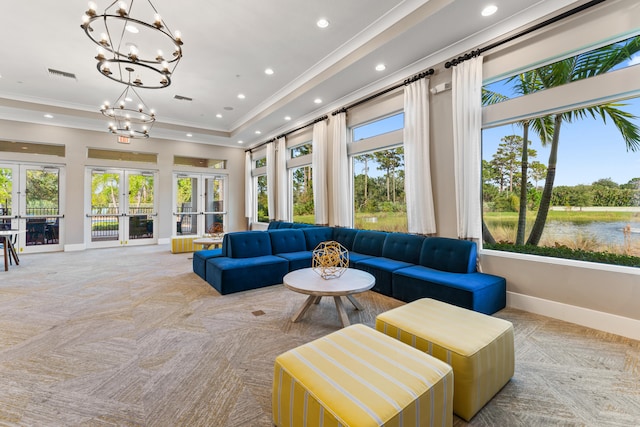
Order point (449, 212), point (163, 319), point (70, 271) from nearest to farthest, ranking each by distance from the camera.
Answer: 1. point (163, 319)
2. point (449, 212)
3. point (70, 271)

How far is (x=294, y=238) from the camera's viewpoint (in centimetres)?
529

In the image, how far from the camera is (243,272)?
4098 millimetres

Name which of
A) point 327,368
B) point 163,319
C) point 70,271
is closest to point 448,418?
point 327,368

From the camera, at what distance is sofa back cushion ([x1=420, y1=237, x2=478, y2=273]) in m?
3.58

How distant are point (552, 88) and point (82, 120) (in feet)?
32.0

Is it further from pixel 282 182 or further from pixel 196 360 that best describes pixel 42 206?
pixel 196 360

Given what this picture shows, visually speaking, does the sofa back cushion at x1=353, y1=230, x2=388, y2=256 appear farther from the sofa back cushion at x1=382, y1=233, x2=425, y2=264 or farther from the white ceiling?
the white ceiling

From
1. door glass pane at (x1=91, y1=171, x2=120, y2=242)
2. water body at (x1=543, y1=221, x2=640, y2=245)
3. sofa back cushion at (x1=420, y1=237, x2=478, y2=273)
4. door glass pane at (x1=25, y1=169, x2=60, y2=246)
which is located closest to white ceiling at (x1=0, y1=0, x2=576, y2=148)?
door glass pane at (x1=25, y1=169, x2=60, y2=246)

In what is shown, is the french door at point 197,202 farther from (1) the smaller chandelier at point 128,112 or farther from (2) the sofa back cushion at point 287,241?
(2) the sofa back cushion at point 287,241

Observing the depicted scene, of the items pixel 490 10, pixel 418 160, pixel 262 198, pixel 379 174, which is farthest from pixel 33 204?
pixel 490 10

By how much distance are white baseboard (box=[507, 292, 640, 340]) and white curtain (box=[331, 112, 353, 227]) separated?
3178 mm

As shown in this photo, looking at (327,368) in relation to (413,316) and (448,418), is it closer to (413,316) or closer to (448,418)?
(448,418)

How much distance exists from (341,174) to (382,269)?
2508mm

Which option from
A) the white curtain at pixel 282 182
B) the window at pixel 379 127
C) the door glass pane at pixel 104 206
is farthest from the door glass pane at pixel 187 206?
the window at pixel 379 127
